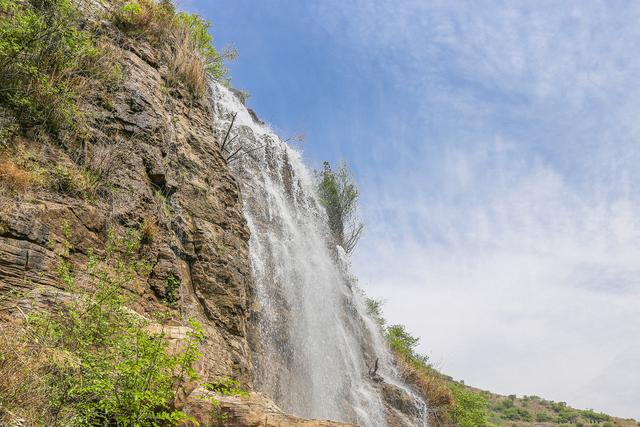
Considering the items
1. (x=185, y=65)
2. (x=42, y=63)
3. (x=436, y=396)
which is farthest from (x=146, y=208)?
(x=436, y=396)

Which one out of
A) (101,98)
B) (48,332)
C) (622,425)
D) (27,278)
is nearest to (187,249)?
(101,98)

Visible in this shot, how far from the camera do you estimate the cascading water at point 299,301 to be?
12.3m

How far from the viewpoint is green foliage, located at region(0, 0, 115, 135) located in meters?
7.61

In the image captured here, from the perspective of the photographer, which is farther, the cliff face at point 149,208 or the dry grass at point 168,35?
the dry grass at point 168,35

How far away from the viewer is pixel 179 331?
6.39 metres

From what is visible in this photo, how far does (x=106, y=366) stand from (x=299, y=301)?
387 inches

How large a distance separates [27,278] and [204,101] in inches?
352

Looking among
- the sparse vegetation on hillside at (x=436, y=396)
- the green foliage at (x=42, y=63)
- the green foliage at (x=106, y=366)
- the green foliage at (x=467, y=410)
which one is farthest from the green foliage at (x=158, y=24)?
the green foliage at (x=467, y=410)

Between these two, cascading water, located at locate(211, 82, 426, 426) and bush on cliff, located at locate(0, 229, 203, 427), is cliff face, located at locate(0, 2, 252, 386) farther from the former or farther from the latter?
cascading water, located at locate(211, 82, 426, 426)

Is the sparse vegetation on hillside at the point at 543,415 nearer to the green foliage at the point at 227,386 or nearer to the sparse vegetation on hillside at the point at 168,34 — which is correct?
the sparse vegetation on hillside at the point at 168,34

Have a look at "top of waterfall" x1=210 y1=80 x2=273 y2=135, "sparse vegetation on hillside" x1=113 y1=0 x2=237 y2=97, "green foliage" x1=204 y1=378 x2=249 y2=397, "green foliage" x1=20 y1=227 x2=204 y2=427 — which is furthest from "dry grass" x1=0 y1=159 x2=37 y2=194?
"top of waterfall" x1=210 y1=80 x2=273 y2=135

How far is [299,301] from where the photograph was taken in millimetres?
14195

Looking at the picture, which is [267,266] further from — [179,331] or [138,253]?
[179,331]

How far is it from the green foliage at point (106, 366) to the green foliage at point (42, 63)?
12.1ft
